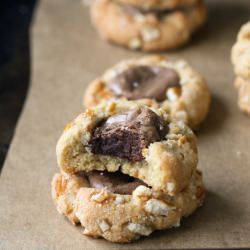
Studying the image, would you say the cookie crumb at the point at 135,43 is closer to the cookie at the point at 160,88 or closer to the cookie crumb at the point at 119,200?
the cookie at the point at 160,88

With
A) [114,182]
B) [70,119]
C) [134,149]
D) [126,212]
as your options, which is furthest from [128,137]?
[70,119]

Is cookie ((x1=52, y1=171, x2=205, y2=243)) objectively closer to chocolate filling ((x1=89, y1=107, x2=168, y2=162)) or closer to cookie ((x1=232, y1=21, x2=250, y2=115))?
chocolate filling ((x1=89, y1=107, x2=168, y2=162))

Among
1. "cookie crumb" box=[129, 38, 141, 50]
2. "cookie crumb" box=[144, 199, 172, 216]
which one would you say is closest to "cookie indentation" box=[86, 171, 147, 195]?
"cookie crumb" box=[144, 199, 172, 216]

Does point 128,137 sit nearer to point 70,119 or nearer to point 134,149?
point 134,149

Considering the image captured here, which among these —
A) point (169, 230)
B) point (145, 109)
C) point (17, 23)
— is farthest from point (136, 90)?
point (17, 23)

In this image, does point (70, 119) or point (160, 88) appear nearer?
point (160, 88)

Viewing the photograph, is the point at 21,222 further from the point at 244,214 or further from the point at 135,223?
the point at 244,214
